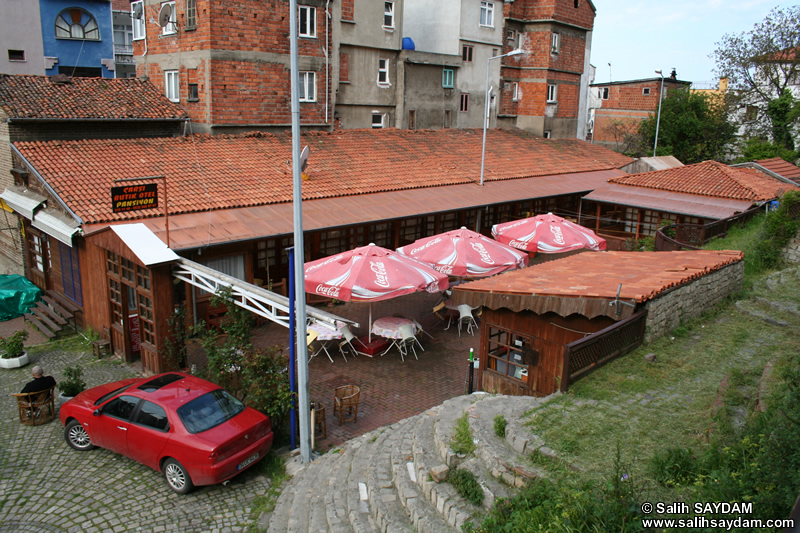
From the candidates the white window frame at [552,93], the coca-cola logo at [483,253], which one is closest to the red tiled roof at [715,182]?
the white window frame at [552,93]

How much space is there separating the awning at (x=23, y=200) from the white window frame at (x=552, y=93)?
2670cm

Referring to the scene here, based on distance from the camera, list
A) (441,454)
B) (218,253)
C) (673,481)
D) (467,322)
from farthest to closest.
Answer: (467,322) < (218,253) < (441,454) < (673,481)

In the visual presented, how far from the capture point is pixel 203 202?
54.5ft

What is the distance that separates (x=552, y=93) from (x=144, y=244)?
91.7 ft

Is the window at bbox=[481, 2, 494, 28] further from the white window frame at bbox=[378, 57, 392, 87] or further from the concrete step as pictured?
the concrete step

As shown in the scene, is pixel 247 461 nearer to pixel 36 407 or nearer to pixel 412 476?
pixel 412 476

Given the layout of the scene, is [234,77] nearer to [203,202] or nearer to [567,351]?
[203,202]

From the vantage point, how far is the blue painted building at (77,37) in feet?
102

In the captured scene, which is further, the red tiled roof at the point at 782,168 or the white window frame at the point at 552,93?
the white window frame at the point at 552,93

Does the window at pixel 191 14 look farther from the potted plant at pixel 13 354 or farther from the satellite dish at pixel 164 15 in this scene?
the potted plant at pixel 13 354

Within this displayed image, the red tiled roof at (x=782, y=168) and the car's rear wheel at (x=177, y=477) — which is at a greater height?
the red tiled roof at (x=782, y=168)

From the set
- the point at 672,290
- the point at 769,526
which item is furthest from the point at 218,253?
the point at 769,526

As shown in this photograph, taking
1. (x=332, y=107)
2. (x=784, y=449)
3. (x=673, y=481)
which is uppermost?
(x=332, y=107)

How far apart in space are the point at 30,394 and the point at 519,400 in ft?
29.1
